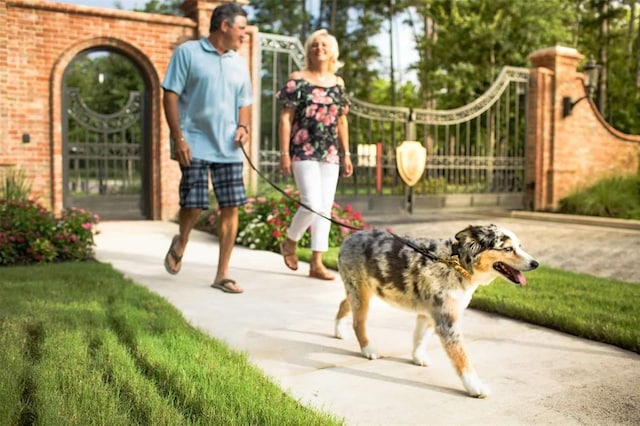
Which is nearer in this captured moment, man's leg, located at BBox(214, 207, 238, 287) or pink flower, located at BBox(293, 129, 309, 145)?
man's leg, located at BBox(214, 207, 238, 287)

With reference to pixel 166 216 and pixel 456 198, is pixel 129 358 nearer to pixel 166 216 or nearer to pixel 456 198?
pixel 166 216

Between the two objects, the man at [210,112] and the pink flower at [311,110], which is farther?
the pink flower at [311,110]

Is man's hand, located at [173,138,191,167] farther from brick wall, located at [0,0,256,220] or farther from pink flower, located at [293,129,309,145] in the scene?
brick wall, located at [0,0,256,220]

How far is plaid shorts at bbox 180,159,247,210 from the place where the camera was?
16.6ft

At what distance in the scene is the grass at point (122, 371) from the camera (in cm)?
247

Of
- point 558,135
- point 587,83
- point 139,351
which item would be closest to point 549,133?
point 558,135

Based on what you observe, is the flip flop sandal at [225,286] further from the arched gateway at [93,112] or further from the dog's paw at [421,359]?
the arched gateway at [93,112]

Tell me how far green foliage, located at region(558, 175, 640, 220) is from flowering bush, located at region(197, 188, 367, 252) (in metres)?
7.60

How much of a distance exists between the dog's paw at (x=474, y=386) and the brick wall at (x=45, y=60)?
8764 mm

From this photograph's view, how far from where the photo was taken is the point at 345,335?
397 centimetres

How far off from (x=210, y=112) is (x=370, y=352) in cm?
252

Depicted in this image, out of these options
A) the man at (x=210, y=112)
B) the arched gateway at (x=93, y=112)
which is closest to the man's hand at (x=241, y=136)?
the man at (x=210, y=112)

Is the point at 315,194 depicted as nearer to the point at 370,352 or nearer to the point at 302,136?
the point at 302,136

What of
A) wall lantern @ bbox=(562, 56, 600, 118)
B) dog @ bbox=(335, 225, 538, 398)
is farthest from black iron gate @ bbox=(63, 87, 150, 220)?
wall lantern @ bbox=(562, 56, 600, 118)
